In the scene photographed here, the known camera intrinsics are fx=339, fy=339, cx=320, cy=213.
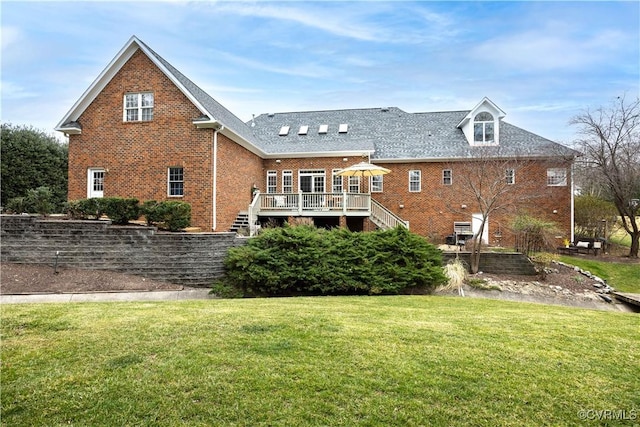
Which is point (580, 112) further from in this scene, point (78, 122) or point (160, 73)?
point (78, 122)

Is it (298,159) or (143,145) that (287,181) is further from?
(143,145)

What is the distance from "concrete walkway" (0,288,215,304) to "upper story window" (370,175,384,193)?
12525mm

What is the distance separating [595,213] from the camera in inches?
736

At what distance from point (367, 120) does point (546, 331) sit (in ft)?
66.5

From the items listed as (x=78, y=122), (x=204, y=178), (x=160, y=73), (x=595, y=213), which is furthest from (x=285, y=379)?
(x=595, y=213)

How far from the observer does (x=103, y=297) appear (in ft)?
30.1

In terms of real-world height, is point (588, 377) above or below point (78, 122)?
below

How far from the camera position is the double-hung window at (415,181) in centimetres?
1973

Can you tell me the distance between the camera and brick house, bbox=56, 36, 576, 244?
14.7m

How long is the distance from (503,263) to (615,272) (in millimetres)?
4863

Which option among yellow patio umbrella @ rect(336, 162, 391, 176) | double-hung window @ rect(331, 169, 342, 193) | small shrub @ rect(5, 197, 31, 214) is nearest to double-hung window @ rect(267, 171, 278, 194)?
double-hung window @ rect(331, 169, 342, 193)

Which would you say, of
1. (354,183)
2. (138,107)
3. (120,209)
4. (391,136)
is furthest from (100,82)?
(391,136)

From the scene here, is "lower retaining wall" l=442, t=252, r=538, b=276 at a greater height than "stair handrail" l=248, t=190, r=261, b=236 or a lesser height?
lesser

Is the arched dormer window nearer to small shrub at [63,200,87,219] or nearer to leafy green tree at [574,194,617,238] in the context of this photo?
leafy green tree at [574,194,617,238]
